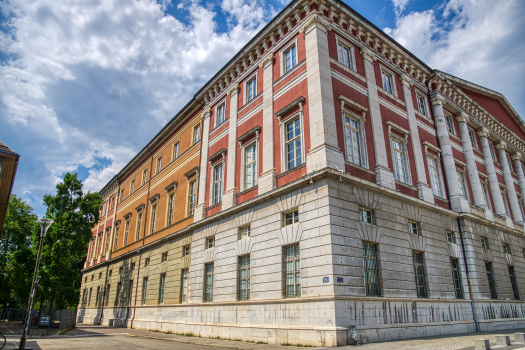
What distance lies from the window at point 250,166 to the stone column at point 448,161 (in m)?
11.9

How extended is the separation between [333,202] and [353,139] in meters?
4.24

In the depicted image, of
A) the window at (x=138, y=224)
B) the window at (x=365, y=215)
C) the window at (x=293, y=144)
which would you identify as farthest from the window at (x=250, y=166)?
the window at (x=138, y=224)

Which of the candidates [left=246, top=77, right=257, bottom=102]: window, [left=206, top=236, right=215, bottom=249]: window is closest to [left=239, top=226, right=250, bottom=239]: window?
[left=206, top=236, right=215, bottom=249]: window

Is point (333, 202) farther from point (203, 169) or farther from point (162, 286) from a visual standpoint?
point (162, 286)

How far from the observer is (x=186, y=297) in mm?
21984

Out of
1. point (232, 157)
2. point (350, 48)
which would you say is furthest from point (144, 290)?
point (350, 48)

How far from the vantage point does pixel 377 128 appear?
17422 millimetres

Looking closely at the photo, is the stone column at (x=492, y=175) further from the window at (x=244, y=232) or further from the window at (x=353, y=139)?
the window at (x=244, y=232)

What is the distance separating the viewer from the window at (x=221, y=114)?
76.1ft

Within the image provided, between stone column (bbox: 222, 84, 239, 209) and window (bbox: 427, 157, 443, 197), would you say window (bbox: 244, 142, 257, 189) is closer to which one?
stone column (bbox: 222, 84, 239, 209)

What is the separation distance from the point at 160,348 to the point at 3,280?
32735mm

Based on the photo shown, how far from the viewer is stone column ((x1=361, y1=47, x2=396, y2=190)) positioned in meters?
16.4

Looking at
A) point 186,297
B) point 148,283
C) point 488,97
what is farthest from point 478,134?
point 148,283

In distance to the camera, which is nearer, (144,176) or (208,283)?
(208,283)
